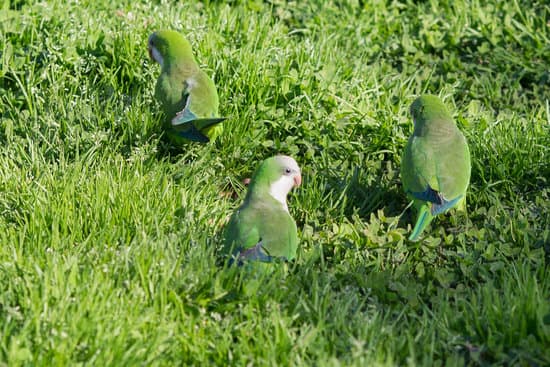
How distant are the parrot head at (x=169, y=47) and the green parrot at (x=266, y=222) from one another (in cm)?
112

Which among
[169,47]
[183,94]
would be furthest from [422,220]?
[169,47]

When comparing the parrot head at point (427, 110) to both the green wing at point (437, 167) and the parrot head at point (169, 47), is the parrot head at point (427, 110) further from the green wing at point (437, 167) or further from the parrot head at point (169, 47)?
the parrot head at point (169, 47)

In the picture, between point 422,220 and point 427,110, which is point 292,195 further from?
point 427,110

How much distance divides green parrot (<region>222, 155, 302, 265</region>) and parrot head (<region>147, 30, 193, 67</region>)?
1.12 metres

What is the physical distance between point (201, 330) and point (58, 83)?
2.25 metres

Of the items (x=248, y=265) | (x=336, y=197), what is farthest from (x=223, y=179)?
(x=248, y=265)

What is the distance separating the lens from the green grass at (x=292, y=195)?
3400 millimetres

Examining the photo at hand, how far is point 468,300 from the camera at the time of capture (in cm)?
398

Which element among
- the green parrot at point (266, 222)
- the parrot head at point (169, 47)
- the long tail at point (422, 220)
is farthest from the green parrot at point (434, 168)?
the parrot head at point (169, 47)

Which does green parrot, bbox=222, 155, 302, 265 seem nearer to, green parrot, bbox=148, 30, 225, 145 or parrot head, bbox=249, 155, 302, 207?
parrot head, bbox=249, 155, 302, 207

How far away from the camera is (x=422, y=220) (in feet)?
14.4

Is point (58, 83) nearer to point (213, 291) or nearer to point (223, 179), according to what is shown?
point (223, 179)

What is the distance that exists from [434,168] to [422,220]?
277 mm

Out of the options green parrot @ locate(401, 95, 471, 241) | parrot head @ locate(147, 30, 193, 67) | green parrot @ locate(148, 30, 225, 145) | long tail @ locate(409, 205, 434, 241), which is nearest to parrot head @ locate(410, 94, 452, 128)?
green parrot @ locate(401, 95, 471, 241)
